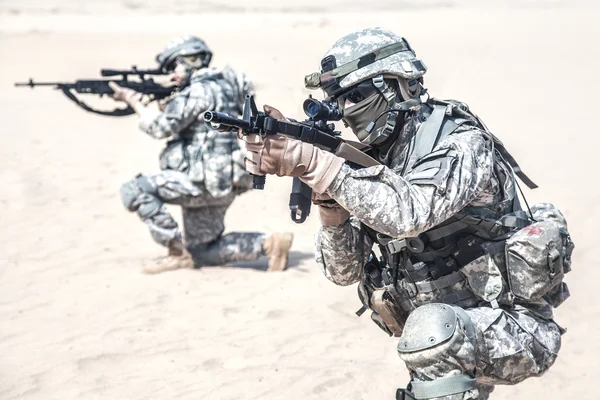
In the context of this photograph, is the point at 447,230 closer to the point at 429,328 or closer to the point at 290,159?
the point at 429,328

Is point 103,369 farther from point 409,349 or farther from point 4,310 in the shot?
point 409,349

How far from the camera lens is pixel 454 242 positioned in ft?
11.4

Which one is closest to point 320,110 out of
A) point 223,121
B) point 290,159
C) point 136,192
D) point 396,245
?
point 290,159

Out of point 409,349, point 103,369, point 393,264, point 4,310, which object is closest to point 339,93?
point 393,264

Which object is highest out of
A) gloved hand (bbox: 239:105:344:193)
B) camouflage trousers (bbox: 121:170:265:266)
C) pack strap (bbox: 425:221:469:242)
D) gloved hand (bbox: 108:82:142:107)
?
gloved hand (bbox: 239:105:344:193)

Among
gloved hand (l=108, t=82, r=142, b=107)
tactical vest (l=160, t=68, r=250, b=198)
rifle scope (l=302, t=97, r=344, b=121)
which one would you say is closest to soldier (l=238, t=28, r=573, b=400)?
rifle scope (l=302, t=97, r=344, b=121)

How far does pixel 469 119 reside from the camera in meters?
3.41

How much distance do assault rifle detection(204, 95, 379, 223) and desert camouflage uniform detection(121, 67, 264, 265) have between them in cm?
406

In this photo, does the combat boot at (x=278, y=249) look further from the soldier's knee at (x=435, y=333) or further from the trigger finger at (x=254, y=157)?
the trigger finger at (x=254, y=157)

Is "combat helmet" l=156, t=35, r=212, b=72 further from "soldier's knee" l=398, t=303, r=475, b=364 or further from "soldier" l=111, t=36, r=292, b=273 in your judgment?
"soldier's knee" l=398, t=303, r=475, b=364

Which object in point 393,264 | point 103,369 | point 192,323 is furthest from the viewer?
point 192,323

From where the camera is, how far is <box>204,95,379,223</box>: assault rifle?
9.59ft

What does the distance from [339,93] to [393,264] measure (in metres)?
0.78

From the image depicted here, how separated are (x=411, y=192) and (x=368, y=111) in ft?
1.75
